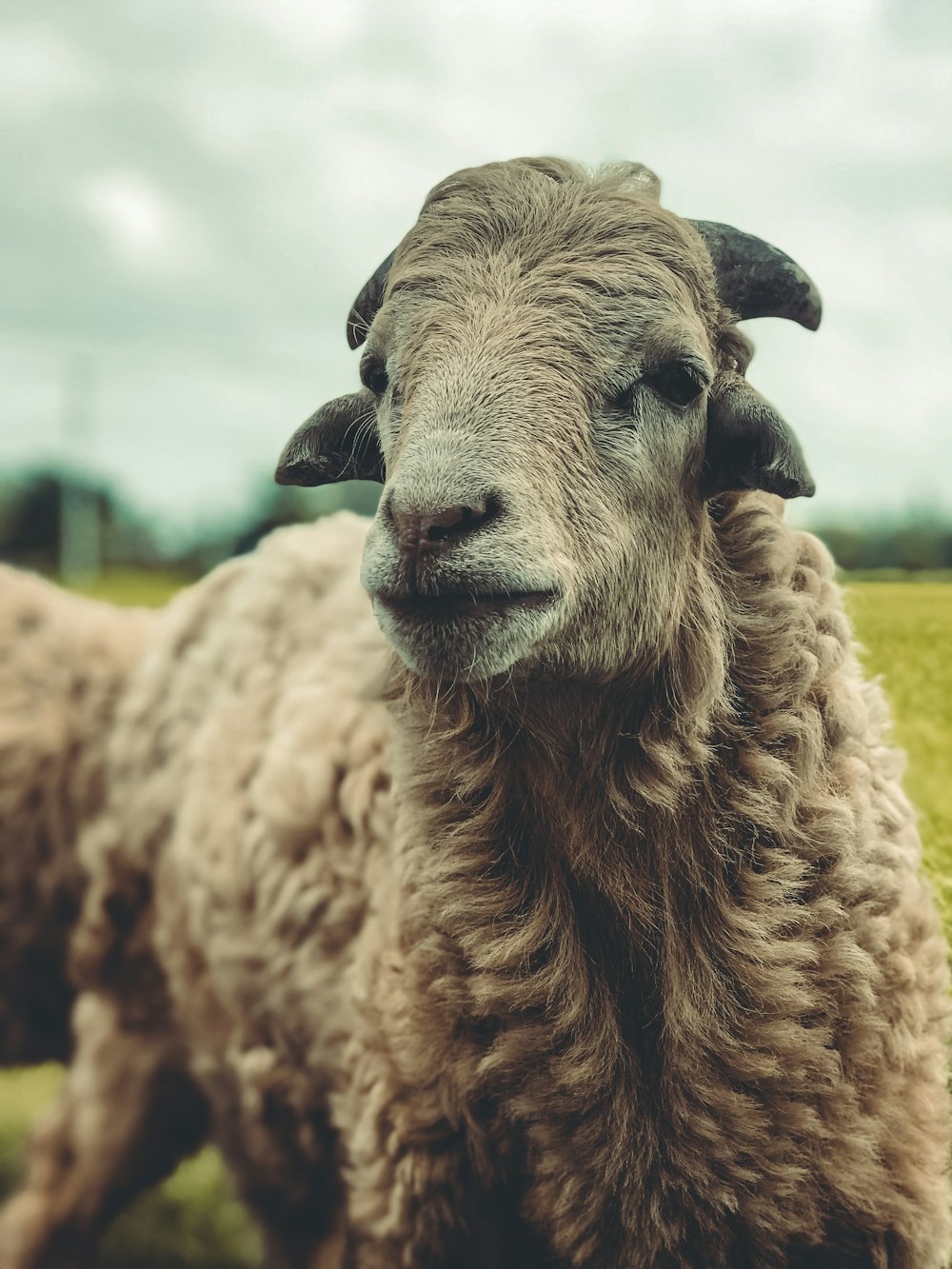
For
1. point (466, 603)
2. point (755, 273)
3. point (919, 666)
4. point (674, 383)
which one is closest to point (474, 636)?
point (466, 603)

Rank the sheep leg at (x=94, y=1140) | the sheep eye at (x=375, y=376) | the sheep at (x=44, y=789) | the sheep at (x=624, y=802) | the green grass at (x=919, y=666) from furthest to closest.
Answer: the sheep at (x=44, y=789)
the sheep leg at (x=94, y=1140)
the green grass at (x=919, y=666)
the sheep eye at (x=375, y=376)
the sheep at (x=624, y=802)

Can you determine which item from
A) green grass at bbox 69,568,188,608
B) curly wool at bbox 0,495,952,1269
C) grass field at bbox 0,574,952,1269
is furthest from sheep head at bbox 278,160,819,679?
green grass at bbox 69,568,188,608

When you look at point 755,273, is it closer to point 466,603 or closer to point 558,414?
point 558,414

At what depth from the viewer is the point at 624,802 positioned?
2180 mm

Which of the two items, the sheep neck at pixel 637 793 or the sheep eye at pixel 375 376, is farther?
the sheep eye at pixel 375 376

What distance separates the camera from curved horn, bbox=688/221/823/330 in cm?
236

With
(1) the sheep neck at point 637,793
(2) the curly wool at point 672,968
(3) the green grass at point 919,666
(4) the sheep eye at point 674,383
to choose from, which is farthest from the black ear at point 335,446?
(3) the green grass at point 919,666

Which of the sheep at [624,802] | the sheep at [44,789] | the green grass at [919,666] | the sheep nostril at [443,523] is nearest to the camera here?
the sheep nostril at [443,523]

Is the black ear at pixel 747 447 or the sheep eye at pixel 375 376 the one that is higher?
the sheep eye at pixel 375 376

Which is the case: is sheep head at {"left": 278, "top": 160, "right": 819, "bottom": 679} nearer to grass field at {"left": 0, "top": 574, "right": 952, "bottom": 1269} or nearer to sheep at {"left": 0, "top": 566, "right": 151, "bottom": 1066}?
grass field at {"left": 0, "top": 574, "right": 952, "bottom": 1269}

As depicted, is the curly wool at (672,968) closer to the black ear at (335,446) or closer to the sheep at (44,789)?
the black ear at (335,446)

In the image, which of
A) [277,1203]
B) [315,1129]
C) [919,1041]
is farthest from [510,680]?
[277,1203]

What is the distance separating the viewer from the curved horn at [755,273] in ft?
7.74

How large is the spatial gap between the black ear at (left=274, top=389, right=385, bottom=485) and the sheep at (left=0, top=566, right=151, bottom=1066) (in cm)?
223
